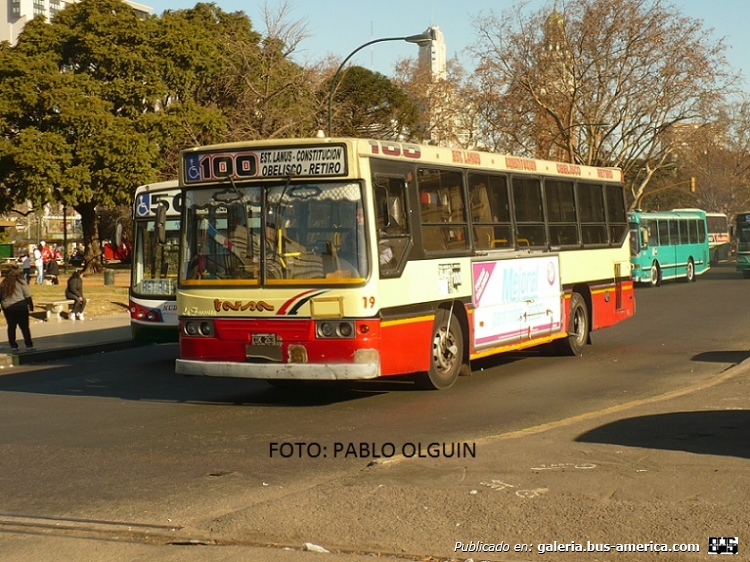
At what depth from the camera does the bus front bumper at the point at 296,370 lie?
1177cm

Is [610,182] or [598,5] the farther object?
[598,5]

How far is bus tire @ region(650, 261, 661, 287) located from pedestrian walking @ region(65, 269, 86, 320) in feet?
73.6

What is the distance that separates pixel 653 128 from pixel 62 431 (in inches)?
1994

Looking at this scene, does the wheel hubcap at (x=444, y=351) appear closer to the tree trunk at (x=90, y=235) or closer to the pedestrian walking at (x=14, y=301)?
the pedestrian walking at (x=14, y=301)

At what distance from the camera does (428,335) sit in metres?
13.0

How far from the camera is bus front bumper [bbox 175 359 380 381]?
1177 centimetres

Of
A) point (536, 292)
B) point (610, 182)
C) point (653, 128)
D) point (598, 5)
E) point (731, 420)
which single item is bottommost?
point (731, 420)

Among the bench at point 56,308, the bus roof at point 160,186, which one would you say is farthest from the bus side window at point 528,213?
the bench at point 56,308

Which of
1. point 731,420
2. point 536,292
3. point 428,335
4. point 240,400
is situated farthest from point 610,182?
point 731,420

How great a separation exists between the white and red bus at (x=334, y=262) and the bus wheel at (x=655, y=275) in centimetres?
2929

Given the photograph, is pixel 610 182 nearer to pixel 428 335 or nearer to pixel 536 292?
pixel 536 292

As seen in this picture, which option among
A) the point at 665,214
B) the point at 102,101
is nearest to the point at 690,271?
the point at 665,214

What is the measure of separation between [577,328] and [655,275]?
26328mm

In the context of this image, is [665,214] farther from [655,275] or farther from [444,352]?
[444,352]
